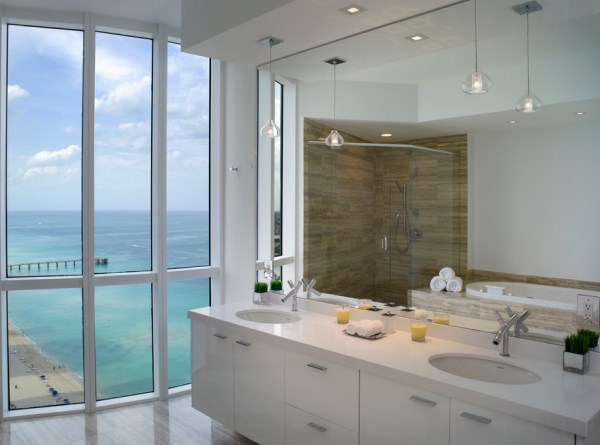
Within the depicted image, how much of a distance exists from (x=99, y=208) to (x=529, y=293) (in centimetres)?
312

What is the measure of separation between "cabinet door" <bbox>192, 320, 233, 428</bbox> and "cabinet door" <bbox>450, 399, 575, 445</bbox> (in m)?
1.55

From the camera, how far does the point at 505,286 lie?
2.45m

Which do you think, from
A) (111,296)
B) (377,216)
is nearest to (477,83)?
(377,216)

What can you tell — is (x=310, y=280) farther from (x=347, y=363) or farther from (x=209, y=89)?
(x=209, y=89)

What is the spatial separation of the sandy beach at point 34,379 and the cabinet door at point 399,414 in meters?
2.57

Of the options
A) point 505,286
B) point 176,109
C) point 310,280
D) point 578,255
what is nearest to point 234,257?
point 310,280

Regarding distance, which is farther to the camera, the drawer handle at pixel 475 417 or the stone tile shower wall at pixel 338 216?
the stone tile shower wall at pixel 338 216

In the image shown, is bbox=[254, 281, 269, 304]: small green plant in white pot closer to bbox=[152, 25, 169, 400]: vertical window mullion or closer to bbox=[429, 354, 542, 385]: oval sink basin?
bbox=[152, 25, 169, 400]: vertical window mullion

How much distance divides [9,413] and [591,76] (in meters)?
4.30

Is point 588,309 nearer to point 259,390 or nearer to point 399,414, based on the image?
point 399,414

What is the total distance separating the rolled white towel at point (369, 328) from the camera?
8.69 ft

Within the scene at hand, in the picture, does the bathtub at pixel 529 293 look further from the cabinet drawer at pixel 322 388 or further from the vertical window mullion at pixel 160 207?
the vertical window mullion at pixel 160 207

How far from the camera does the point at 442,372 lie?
212 cm

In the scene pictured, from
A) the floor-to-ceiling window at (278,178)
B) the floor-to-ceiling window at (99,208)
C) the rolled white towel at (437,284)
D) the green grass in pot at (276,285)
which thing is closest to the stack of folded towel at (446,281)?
the rolled white towel at (437,284)
